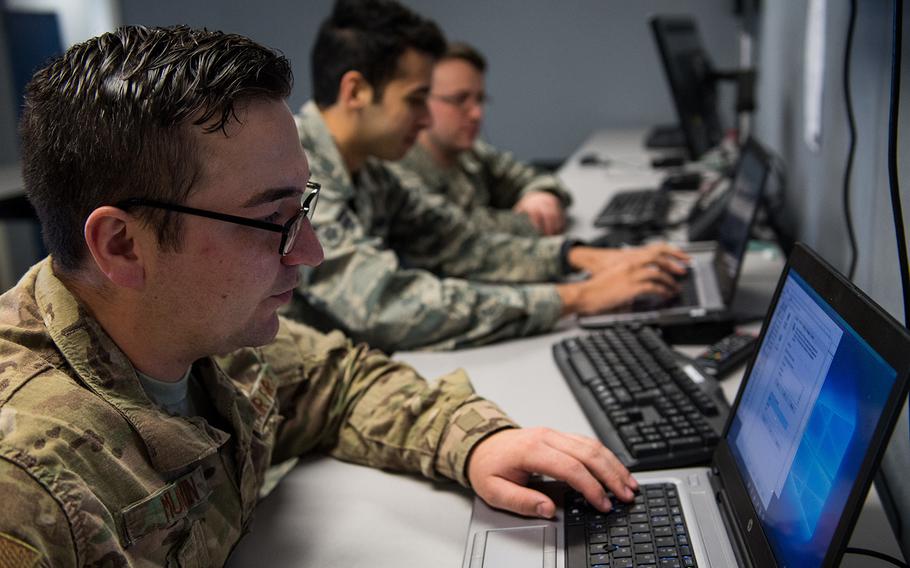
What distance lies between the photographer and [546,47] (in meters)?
4.18

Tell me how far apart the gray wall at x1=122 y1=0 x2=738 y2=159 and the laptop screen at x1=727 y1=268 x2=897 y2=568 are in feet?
11.5

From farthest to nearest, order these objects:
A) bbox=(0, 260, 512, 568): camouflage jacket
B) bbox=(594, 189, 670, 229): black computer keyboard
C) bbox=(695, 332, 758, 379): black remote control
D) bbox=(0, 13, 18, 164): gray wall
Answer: bbox=(0, 13, 18, 164): gray wall → bbox=(594, 189, 670, 229): black computer keyboard → bbox=(695, 332, 758, 379): black remote control → bbox=(0, 260, 512, 568): camouflage jacket

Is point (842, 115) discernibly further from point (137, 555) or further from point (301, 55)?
point (301, 55)

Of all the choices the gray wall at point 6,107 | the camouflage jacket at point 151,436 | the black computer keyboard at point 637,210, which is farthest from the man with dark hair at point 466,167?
the gray wall at point 6,107

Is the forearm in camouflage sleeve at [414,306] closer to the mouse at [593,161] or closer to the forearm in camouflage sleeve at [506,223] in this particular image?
the forearm in camouflage sleeve at [506,223]

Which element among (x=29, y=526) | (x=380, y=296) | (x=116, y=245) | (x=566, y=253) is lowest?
(x=566, y=253)

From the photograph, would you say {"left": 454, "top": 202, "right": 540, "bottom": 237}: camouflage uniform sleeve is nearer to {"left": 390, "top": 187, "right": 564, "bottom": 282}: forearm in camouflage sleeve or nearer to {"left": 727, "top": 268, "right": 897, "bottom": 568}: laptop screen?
{"left": 390, "top": 187, "right": 564, "bottom": 282}: forearm in camouflage sleeve

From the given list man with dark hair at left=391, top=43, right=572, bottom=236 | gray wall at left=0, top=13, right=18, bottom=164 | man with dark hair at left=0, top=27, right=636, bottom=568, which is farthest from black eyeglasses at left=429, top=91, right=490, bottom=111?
gray wall at left=0, top=13, right=18, bottom=164

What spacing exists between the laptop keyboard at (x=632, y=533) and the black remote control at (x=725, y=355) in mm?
356

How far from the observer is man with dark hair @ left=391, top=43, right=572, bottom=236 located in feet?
7.68

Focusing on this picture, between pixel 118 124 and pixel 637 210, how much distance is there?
A: 5.57 ft

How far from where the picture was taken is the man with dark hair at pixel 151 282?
0.69m

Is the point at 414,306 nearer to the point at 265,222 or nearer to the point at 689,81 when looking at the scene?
the point at 265,222

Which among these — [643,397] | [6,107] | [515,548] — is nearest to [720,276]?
[643,397]
